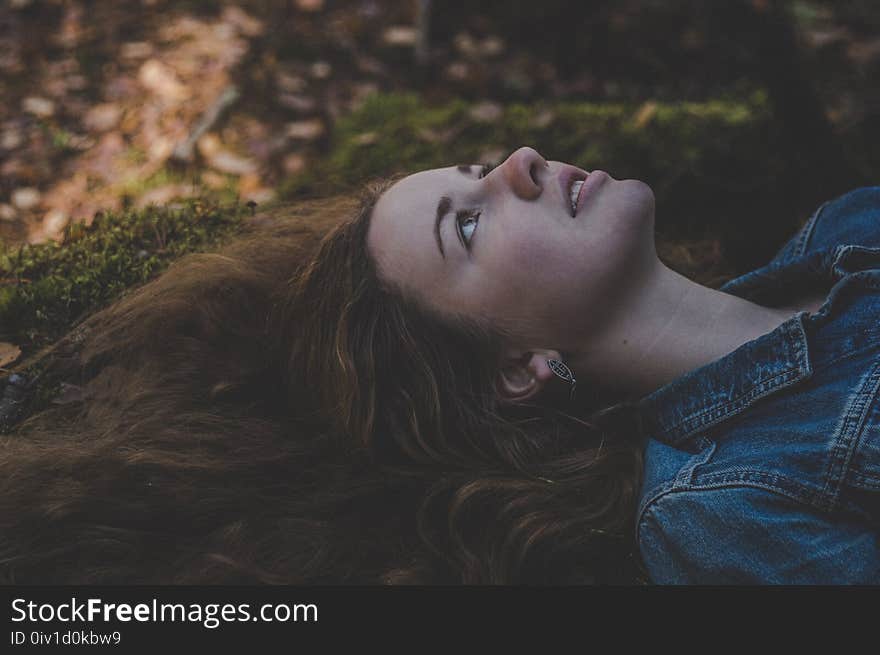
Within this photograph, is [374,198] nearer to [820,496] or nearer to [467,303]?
[467,303]

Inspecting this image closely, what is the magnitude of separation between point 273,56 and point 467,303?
343 cm

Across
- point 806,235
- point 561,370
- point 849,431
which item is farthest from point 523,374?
point 806,235

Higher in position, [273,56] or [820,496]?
[820,496]

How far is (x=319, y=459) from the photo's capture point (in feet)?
6.98

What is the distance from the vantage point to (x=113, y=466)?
A: 1.99 meters

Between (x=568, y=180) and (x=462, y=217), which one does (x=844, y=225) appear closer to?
(x=568, y=180)

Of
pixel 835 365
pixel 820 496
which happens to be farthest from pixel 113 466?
pixel 835 365

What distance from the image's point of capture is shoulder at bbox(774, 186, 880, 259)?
2.22 m

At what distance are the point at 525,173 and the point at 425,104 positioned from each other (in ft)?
8.31

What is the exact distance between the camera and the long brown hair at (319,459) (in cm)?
190

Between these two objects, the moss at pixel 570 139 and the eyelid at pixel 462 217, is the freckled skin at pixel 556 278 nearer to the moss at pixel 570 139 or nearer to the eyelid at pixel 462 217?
the eyelid at pixel 462 217

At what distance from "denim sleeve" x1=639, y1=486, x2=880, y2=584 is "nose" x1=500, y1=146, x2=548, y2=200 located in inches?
31.6

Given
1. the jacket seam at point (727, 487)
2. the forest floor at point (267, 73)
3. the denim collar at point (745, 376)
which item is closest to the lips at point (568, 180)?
the denim collar at point (745, 376)

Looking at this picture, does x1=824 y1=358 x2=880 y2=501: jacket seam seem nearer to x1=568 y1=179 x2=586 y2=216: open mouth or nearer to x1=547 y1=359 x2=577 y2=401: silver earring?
x1=547 y1=359 x2=577 y2=401: silver earring
